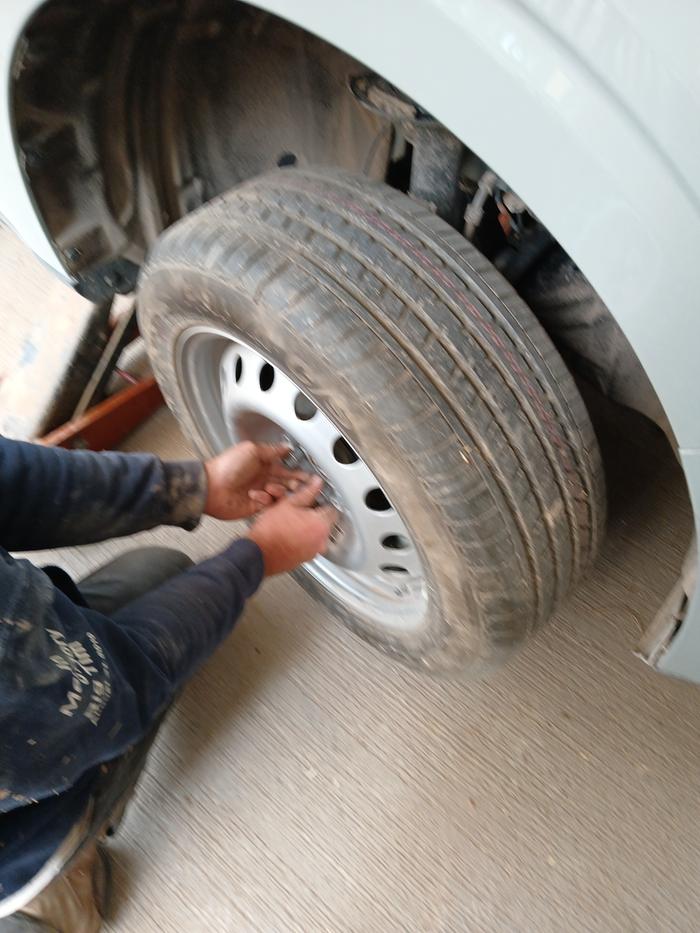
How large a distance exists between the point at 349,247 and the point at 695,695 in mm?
854

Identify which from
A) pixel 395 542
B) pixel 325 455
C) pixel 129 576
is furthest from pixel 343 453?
pixel 129 576

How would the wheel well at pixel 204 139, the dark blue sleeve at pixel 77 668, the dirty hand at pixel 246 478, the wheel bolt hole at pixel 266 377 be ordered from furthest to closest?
the dirty hand at pixel 246 478 → the wheel bolt hole at pixel 266 377 → the wheel well at pixel 204 139 → the dark blue sleeve at pixel 77 668

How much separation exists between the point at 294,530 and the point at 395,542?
15cm

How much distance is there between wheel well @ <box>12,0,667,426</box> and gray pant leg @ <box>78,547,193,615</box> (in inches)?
17.1

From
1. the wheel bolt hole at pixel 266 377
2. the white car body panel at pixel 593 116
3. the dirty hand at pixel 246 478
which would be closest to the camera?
the white car body panel at pixel 593 116

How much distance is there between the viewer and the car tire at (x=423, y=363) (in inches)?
26.1

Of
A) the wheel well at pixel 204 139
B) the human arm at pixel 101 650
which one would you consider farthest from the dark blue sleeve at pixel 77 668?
the wheel well at pixel 204 139

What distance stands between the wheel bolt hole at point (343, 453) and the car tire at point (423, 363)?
117mm

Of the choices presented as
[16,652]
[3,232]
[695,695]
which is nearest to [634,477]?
[695,695]

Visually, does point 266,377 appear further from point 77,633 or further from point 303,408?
point 77,633

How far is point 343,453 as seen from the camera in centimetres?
86

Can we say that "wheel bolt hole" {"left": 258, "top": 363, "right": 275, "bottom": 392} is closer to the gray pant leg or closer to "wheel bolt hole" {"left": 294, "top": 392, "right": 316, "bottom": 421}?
"wheel bolt hole" {"left": 294, "top": 392, "right": 316, "bottom": 421}

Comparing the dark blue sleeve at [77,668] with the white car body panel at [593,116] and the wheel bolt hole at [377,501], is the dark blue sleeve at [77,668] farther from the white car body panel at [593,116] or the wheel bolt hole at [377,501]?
the white car body panel at [593,116]

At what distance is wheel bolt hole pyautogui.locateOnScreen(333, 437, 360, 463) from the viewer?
0.85m
